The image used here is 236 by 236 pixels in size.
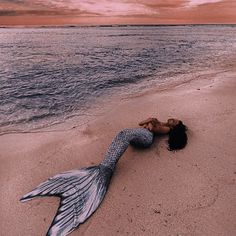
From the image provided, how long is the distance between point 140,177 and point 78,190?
0.89 meters

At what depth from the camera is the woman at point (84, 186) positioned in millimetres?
2926

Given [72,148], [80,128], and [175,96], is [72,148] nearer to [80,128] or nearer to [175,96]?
[80,128]

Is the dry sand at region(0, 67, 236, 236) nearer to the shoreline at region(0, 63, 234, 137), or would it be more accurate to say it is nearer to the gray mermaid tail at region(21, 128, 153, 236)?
the gray mermaid tail at region(21, 128, 153, 236)

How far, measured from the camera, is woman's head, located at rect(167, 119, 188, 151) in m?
A: 4.39

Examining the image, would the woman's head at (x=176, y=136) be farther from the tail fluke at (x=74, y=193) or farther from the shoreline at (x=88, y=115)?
the shoreline at (x=88, y=115)

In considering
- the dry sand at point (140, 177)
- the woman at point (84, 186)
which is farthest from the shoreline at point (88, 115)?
the woman at point (84, 186)

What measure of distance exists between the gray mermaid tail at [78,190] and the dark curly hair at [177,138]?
78 centimetres

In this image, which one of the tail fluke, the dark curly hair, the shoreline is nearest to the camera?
the tail fluke

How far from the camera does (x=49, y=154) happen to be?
4.44 metres

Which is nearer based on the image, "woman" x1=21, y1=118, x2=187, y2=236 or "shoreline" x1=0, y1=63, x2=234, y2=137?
"woman" x1=21, y1=118, x2=187, y2=236

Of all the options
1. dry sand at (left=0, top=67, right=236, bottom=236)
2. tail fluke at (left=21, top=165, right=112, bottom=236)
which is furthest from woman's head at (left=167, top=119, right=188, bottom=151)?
tail fluke at (left=21, top=165, right=112, bottom=236)

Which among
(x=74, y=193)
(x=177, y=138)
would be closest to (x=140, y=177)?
(x=74, y=193)

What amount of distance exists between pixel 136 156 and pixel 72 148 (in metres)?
1.15

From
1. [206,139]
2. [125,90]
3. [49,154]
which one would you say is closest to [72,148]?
[49,154]
